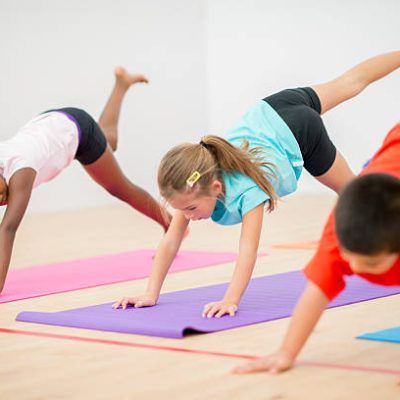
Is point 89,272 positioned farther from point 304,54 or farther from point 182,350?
point 304,54

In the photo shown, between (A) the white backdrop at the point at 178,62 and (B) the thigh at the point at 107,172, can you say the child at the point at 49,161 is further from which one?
(A) the white backdrop at the point at 178,62

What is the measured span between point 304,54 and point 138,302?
5.01 meters

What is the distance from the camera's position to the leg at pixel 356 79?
10.9 feet

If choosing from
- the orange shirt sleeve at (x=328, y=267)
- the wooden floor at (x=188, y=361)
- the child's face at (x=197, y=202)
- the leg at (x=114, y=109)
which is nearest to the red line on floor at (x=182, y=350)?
the wooden floor at (x=188, y=361)

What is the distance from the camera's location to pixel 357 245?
1610mm

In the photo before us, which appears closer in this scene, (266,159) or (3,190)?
(266,159)

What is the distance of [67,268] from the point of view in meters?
3.98

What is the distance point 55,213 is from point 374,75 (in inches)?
171

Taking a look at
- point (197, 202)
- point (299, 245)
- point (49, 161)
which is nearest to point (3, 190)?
point (49, 161)

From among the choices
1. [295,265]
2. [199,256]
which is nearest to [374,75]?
[295,265]

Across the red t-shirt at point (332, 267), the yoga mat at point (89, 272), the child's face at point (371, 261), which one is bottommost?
the yoga mat at point (89, 272)

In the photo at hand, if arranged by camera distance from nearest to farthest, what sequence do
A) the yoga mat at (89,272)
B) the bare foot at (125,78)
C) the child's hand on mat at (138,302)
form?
1. the child's hand on mat at (138,302)
2. the yoga mat at (89,272)
3. the bare foot at (125,78)

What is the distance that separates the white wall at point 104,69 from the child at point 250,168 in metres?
4.27

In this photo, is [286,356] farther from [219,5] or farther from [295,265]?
[219,5]
